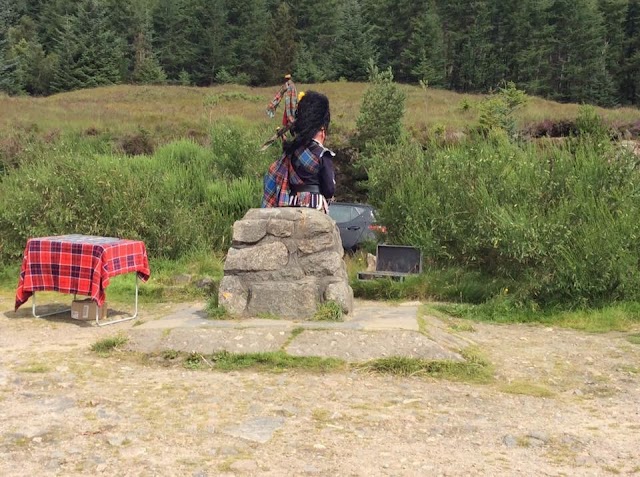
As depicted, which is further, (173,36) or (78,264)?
(173,36)

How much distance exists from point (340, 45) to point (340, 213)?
48606 millimetres

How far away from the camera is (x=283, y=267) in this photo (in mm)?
7164

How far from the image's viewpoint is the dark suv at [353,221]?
544 inches

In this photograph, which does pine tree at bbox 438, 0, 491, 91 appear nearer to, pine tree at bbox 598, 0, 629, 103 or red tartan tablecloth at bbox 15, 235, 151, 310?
pine tree at bbox 598, 0, 629, 103

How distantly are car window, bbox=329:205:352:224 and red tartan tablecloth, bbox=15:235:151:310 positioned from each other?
6788mm

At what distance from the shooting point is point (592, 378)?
227 inches

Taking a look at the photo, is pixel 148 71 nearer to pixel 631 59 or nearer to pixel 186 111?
pixel 186 111

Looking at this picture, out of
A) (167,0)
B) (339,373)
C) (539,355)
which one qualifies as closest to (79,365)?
(339,373)

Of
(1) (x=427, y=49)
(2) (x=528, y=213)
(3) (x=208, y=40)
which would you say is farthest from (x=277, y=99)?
(3) (x=208, y=40)

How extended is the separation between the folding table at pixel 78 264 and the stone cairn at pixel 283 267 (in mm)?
1300

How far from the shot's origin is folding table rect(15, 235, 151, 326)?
7445 mm

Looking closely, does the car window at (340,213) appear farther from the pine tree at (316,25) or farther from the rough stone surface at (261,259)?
the pine tree at (316,25)

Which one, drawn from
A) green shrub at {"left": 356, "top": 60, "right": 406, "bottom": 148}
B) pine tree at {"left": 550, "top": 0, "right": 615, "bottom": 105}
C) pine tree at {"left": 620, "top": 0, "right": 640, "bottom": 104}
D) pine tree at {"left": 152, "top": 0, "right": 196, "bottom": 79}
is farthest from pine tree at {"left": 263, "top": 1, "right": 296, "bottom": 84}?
green shrub at {"left": 356, "top": 60, "right": 406, "bottom": 148}

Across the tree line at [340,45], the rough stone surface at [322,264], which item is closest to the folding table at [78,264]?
the rough stone surface at [322,264]
